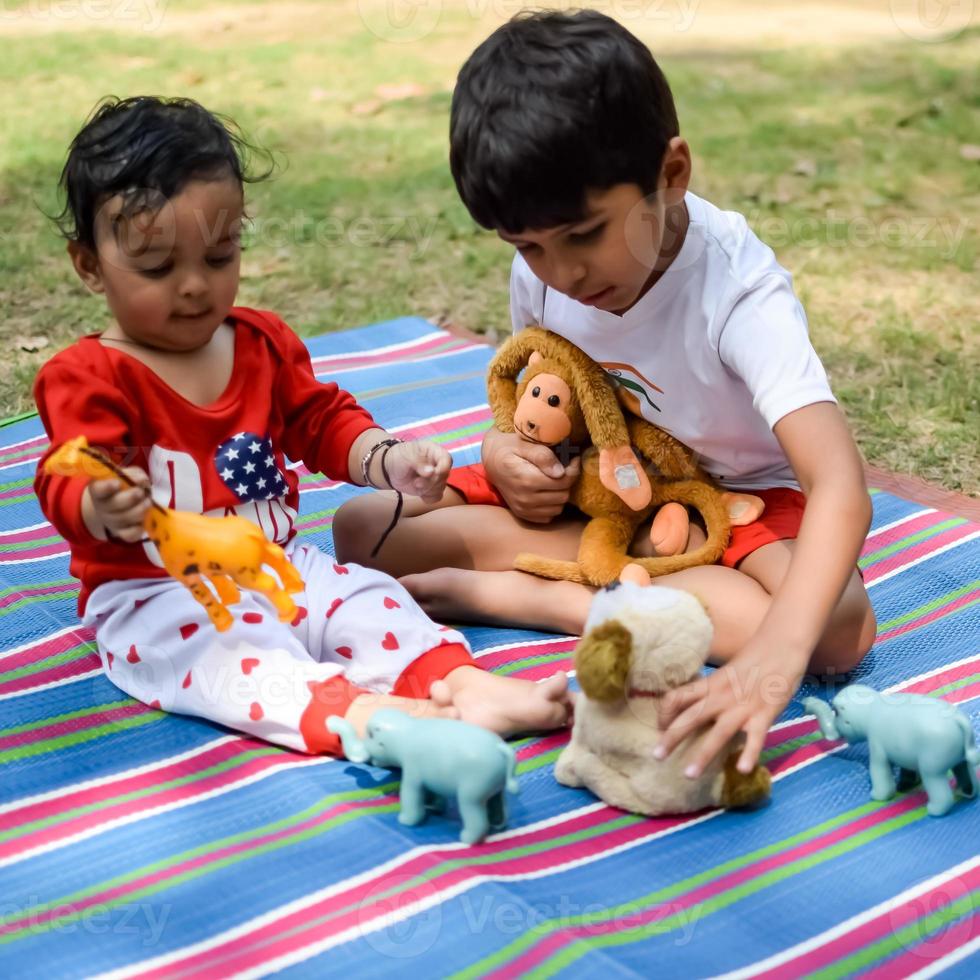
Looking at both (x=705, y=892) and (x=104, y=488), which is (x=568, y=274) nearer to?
(x=104, y=488)


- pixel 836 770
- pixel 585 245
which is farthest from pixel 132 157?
pixel 836 770

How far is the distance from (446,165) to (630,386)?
8.43ft

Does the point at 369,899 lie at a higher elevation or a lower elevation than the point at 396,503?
lower

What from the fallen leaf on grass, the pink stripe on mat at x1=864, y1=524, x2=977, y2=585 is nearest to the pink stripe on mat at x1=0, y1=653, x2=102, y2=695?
the pink stripe on mat at x1=864, y1=524, x2=977, y2=585

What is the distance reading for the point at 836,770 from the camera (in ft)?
5.09

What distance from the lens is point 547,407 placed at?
74.0 inches

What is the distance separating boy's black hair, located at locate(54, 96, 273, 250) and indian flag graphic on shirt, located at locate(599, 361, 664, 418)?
59cm

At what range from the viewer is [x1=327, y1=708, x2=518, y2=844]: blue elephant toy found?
1369mm

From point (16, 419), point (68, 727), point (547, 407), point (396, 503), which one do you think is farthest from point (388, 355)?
point (68, 727)

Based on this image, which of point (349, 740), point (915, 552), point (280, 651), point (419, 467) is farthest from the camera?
point (915, 552)

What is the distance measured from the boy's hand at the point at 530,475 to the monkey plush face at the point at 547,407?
0.02 metres

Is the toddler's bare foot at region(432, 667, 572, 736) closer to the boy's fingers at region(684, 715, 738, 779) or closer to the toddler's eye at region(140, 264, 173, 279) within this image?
the boy's fingers at region(684, 715, 738, 779)

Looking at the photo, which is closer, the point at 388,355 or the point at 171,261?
the point at 171,261

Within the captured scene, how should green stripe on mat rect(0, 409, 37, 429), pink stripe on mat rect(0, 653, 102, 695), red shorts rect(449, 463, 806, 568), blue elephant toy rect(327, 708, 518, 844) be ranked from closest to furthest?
1. blue elephant toy rect(327, 708, 518, 844)
2. pink stripe on mat rect(0, 653, 102, 695)
3. red shorts rect(449, 463, 806, 568)
4. green stripe on mat rect(0, 409, 37, 429)
